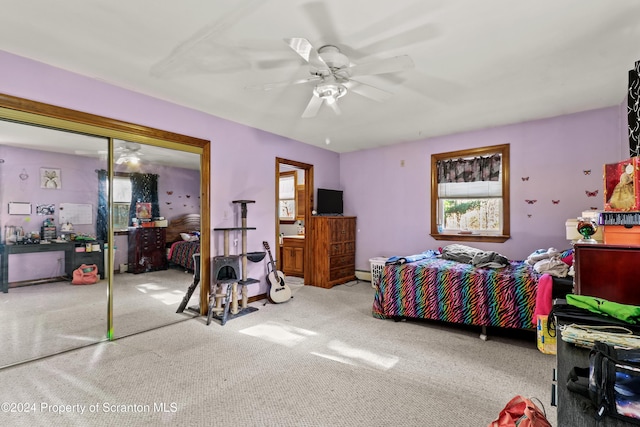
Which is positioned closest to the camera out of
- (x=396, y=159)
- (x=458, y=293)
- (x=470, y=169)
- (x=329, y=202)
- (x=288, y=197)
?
(x=458, y=293)

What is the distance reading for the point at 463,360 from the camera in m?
2.68

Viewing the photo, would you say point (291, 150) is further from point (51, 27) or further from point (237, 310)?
point (51, 27)

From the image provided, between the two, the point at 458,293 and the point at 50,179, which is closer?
the point at 50,179

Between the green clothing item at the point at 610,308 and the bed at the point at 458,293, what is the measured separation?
191 centimetres

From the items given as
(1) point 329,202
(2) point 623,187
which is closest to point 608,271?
(2) point 623,187

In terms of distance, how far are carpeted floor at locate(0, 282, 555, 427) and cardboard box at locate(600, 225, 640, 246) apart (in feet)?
3.83

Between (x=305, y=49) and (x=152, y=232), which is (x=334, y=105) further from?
(x=152, y=232)

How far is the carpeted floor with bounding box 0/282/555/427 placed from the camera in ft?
6.41

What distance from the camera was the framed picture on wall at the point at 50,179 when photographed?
9.48 feet

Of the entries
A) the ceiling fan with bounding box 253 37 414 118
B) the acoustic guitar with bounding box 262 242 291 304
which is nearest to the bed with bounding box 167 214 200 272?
the acoustic guitar with bounding box 262 242 291 304

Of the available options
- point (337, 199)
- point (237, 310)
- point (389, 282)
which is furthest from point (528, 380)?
point (337, 199)

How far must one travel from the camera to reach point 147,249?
367cm

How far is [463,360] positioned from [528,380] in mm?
480

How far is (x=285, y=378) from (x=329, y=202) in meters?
3.76
